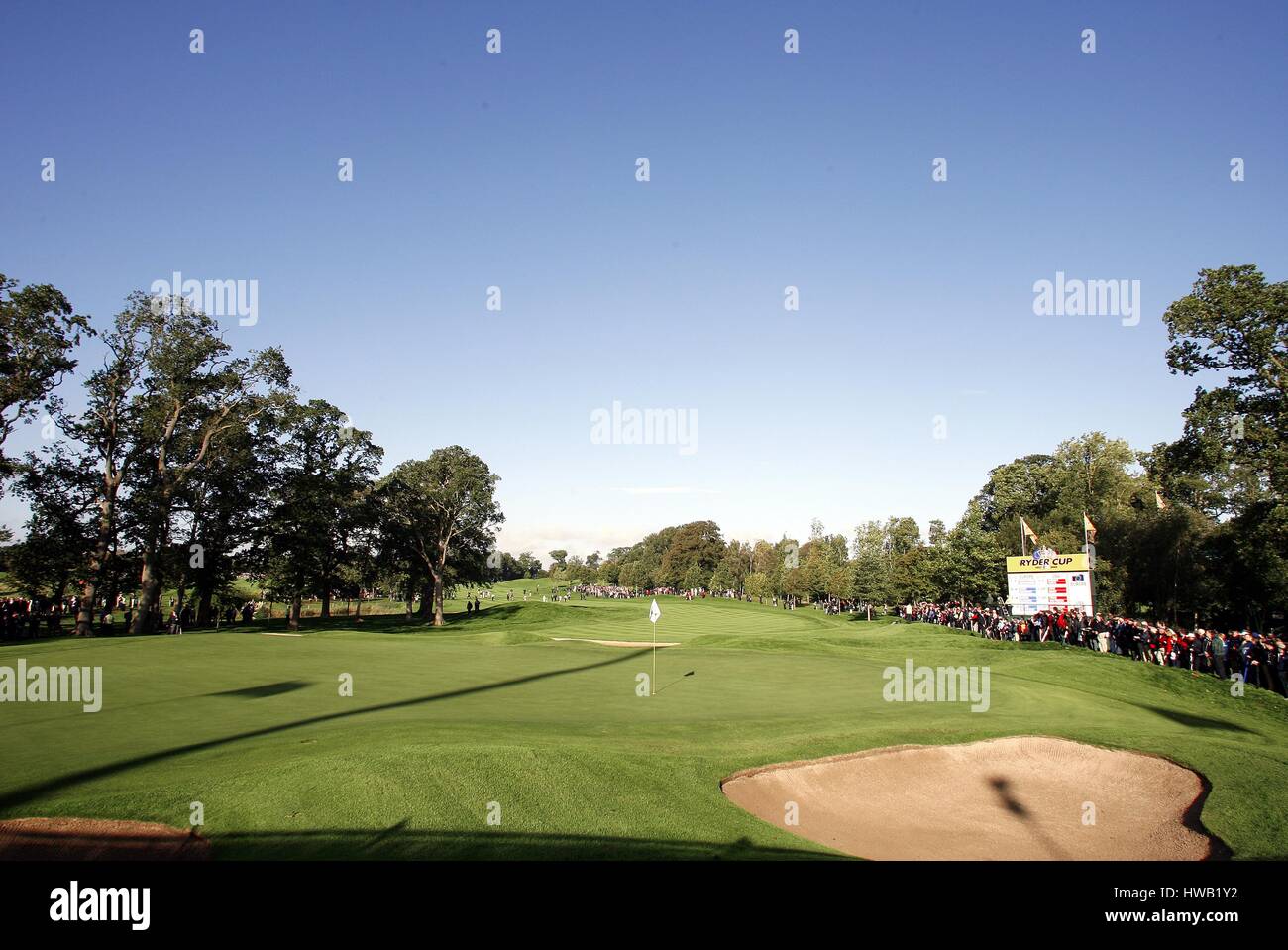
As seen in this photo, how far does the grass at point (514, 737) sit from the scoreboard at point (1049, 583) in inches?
575

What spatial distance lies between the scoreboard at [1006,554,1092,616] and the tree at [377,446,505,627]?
45.5 metres

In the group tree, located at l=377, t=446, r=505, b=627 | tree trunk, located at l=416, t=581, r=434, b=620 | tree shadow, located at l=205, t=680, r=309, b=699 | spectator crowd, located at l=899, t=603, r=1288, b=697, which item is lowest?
tree trunk, located at l=416, t=581, r=434, b=620

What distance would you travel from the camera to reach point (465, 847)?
9.24 m

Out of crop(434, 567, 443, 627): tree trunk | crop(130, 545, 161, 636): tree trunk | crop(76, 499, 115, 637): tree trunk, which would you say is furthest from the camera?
crop(434, 567, 443, 627): tree trunk

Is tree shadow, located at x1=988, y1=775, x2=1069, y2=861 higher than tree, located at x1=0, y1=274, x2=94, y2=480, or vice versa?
tree, located at x1=0, y1=274, x2=94, y2=480

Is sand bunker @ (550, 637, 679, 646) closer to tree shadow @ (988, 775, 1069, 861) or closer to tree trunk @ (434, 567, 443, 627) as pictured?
tree trunk @ (434, 567, 443, 627)

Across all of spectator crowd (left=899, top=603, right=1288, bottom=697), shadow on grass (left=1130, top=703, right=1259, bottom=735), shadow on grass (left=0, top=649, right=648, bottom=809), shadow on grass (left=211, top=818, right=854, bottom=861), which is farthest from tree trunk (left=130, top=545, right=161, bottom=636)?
spectator crowd (left=899, top=603, right=1288, bottom=697)

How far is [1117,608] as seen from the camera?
66250 millimetres

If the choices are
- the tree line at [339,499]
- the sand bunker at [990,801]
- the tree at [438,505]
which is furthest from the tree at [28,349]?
the sand bunker at [990,801]

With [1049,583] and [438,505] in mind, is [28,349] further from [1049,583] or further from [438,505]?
[1049,583]

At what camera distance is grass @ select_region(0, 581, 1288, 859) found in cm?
1002

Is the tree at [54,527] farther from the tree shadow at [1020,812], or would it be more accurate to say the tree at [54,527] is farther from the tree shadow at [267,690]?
the tree shadow at [1020,812]

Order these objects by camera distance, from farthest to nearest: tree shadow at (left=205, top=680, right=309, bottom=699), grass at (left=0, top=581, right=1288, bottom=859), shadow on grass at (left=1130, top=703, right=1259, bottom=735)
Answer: shadow on grass at (left=1130, top=703, right=1259, bottom=735) → tree shadow at (left=205, top=680, right=309, bottom=699) → grass at (left=0, top=581, right=1288, bottom=859)

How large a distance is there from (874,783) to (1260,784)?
24.7ft
